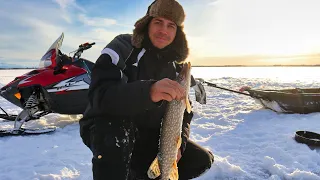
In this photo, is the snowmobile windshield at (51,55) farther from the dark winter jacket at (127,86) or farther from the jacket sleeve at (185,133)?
the jacket sleeve at (185,133)

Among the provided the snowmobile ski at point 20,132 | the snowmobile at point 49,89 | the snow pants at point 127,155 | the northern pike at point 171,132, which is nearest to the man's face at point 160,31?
the northern pike at point 171,132

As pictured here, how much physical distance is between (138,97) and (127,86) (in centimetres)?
13

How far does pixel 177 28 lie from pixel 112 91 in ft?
3.82

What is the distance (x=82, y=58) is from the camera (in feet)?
21.4

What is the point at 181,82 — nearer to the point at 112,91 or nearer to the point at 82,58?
the point at 112,91

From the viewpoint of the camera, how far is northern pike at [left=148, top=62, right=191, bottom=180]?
2240 millimetres

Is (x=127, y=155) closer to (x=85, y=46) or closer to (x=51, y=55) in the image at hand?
(x=51, y=55)

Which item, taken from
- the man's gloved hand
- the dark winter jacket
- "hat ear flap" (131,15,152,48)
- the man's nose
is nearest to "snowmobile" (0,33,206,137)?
the dark winter jacket

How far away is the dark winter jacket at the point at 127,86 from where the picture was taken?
2227mm

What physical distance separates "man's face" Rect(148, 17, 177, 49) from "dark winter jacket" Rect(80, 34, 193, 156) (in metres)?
0.09

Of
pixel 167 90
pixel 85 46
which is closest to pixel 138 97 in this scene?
pixel 167 90

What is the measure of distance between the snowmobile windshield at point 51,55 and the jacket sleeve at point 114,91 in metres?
3.96

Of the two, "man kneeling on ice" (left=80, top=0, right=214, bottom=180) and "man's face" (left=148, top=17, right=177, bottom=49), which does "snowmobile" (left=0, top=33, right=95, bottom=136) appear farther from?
"man's face" (left=148, top=17, right=177, bottom=49)

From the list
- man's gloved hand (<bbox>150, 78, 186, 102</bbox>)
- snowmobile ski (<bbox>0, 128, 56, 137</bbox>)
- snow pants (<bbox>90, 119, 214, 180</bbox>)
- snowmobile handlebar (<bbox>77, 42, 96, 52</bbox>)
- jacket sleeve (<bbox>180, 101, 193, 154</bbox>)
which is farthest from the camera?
snowmobile handlebar (<bbox>77, 42, 96, 52</bbox>)
